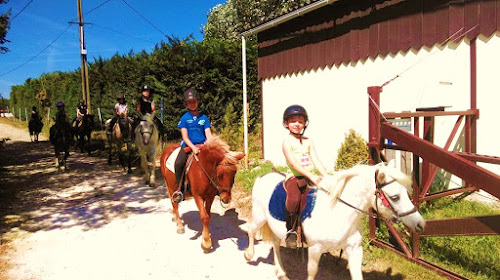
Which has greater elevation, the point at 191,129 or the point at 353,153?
the point at 191,129

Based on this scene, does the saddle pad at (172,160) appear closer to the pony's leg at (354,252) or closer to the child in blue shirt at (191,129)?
the child in blue shirt at (191,129)

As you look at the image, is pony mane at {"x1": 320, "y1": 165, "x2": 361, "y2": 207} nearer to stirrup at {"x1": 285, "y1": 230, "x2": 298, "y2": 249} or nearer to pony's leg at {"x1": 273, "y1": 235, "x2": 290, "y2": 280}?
stirrup at {"x1": 285, "y1": 230, "x2": 298, "y2": 249}

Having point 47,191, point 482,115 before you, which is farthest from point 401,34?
point 47,191

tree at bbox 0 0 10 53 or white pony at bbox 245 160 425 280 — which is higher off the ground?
tree at bbox 0 0 10 53

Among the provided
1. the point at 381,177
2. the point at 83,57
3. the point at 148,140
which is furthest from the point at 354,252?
the point at 83,57

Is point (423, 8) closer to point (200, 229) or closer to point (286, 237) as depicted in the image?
point (286, 237)

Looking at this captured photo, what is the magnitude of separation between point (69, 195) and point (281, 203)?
711 cm

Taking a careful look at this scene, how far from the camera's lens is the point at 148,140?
9445 millimetres

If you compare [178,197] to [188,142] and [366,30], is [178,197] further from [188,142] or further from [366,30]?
[366,30]

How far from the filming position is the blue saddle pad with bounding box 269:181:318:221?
133 inches

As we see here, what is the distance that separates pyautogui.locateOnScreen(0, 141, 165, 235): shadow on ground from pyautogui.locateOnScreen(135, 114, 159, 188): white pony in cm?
57

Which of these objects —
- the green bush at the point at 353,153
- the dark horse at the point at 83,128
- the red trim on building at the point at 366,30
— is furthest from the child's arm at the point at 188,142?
the dark horse at the point at 83,128

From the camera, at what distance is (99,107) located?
79.0 ft

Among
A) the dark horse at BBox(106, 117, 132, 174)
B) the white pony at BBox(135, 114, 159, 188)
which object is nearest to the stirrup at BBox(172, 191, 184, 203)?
the white pony at BBox(135, 114, 159, 188)
